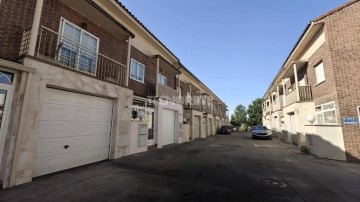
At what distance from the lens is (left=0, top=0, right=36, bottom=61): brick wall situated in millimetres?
5020

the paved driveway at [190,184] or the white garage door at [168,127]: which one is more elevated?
the white garage door at [168,127]

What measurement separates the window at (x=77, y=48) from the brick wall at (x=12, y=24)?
1172 mm

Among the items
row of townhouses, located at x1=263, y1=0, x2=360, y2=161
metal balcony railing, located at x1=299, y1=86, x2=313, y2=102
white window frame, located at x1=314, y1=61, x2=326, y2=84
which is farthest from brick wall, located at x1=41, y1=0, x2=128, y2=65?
metal balcony railing, located at x1=299, y1=86, x2=313, y2=102

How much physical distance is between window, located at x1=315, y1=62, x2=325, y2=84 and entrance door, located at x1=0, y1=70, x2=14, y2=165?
1467 centimetres

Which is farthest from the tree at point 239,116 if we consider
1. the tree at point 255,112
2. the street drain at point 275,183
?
the street drain at point 275,183

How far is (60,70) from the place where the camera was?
228 inches

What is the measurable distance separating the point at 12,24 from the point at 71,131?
3.74 m

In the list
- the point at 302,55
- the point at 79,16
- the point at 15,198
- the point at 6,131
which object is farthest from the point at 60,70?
the point at 302,55

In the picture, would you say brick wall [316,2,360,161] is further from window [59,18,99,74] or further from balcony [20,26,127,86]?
window [59,18,99,74]

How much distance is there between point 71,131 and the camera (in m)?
6.40

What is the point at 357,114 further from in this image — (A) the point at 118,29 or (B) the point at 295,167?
(A) the point at 118,29

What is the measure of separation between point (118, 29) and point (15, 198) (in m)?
7.74

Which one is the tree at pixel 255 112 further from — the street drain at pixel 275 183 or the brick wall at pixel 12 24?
the brick wall at pixel 12 24

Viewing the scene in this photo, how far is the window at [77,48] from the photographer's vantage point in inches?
270
